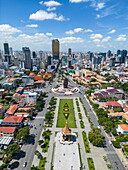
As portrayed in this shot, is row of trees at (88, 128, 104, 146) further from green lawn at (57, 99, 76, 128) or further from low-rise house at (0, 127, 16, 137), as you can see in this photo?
low-rise house at (0, 127, 16, 137)

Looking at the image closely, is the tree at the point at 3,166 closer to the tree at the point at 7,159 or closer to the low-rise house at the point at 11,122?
the tree at the point at 7,159

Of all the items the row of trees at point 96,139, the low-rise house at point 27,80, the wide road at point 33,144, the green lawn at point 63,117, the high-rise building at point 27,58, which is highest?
the high-rise building at point 27,58

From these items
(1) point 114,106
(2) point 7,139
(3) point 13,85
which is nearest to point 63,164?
(2) point 7,139

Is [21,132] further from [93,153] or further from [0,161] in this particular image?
[93,153]

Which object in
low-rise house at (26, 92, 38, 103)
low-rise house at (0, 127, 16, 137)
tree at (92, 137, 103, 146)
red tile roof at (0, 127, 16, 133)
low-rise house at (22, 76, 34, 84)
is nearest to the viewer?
tree at (92, 137, 103, 146)

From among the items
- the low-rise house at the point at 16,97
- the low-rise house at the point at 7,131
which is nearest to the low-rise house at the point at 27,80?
the low-rise house at the point at 16,97

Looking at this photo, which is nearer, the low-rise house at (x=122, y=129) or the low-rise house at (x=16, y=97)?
the low-rise house at (x=122, y=129)

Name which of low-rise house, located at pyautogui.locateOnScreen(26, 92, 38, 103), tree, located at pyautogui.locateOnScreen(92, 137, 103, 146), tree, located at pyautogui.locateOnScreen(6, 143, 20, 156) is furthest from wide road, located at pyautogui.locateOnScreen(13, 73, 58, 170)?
tree, located at pyautogui.locateOnScreen(92, 137, 103, 146)

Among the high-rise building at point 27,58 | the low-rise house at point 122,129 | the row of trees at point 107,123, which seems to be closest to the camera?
the low-rise house at point 122,129

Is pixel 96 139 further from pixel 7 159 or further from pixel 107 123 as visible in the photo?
pixel 7 159
